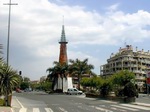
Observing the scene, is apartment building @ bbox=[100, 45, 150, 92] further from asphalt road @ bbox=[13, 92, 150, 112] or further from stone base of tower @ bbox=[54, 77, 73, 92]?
asphalt road @ bbox=[13, 92, 150, 112]

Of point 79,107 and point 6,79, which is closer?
point 79,107

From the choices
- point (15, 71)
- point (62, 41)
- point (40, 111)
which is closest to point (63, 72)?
point (62, 41)

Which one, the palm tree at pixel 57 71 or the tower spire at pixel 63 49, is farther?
the tower spire at pixel 63 49

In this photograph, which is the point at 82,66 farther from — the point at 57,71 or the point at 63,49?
the point at 63,49

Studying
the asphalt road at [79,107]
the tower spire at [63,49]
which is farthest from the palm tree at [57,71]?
the asphalt road at [79,107]

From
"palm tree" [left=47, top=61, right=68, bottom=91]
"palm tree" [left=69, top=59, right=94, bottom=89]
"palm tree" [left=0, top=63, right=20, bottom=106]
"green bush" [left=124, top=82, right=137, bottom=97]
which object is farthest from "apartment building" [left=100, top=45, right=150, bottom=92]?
"palm tree" [left=0, top=63, right=20, bottom=106]

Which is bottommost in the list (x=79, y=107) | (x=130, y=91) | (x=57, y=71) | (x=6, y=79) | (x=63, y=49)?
(x=79, y=107)

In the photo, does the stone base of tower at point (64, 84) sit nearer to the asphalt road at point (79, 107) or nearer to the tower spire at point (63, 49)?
the tower spire at point (63, 49)

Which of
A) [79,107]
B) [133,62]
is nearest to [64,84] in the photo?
[133,62]

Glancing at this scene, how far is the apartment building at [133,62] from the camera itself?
12962cm

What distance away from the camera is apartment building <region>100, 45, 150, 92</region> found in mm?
129625

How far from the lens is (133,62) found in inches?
5192

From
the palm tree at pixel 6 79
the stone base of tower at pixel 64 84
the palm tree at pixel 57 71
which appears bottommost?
the palm tree at pixel 6 79

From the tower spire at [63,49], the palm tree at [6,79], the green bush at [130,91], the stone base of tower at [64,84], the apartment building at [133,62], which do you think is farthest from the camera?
the apartment building at [133,62]
